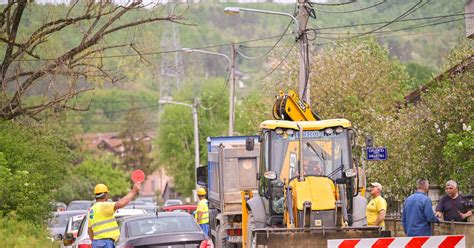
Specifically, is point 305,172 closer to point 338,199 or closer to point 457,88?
point 338,199

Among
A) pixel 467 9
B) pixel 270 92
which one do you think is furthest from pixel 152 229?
pixel 270 92

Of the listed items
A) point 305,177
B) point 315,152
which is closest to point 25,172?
point 315,152

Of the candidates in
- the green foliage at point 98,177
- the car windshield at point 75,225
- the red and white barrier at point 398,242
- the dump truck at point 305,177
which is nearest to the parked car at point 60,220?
the car windshield at point 75,225

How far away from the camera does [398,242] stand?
15.1 meters

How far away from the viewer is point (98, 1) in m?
25.0

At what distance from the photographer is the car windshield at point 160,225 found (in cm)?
1689

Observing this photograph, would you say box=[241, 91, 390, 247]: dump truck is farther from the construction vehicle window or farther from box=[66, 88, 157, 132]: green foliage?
box=[66, 88, 157, 132]: green foliage

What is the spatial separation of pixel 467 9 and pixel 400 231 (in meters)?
6.98

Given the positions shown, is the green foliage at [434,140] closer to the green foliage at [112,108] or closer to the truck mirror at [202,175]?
the truck mirror at [202,175]

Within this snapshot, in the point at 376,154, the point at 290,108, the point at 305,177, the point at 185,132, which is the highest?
the point at 185,132

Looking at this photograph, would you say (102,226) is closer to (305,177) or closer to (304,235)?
(304,235)

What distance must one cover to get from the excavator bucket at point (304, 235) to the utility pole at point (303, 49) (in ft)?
33.8

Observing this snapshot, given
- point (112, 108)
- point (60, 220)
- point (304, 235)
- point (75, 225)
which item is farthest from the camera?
point (112, 108)

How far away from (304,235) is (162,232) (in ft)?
8.21
